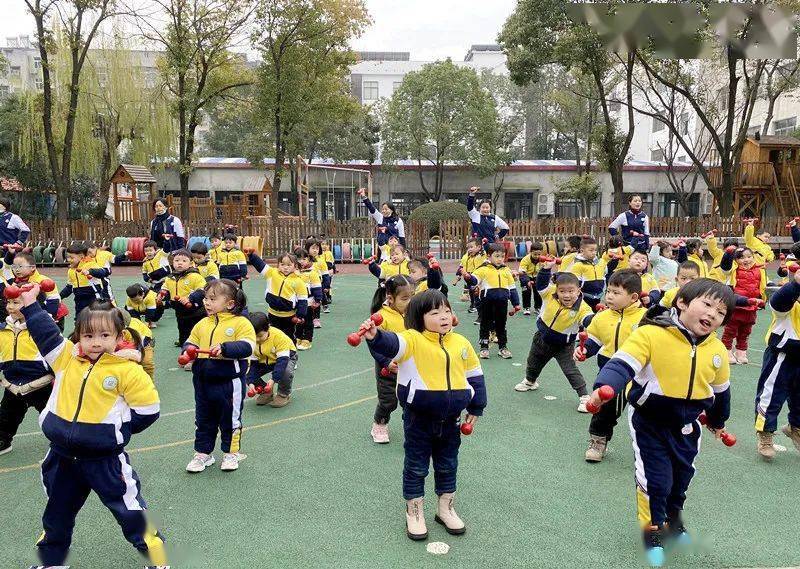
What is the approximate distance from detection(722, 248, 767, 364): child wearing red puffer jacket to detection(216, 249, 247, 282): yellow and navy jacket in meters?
7.90

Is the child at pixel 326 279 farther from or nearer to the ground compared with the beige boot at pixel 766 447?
farther from the ground

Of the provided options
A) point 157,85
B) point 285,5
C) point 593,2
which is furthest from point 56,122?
point 593,2

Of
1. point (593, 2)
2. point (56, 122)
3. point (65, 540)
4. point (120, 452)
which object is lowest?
point (65, 540)

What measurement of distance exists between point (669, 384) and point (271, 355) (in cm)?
383

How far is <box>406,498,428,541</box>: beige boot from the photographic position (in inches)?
147

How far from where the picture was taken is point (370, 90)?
5275cm

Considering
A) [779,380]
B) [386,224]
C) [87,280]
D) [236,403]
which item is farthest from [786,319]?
[386,224]

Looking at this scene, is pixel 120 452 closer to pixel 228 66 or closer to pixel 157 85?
pixel 228 66

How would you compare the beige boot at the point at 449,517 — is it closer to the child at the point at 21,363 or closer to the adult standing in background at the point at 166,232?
the child at the point at 21,363

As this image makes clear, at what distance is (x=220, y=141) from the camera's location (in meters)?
46.5

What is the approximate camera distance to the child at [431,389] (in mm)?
3543

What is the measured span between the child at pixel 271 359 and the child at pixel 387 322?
44.5 inches

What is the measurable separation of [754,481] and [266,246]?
20188 mm

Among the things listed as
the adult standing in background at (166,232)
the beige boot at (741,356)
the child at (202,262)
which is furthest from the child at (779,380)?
the adult standing in background at (166,232)
